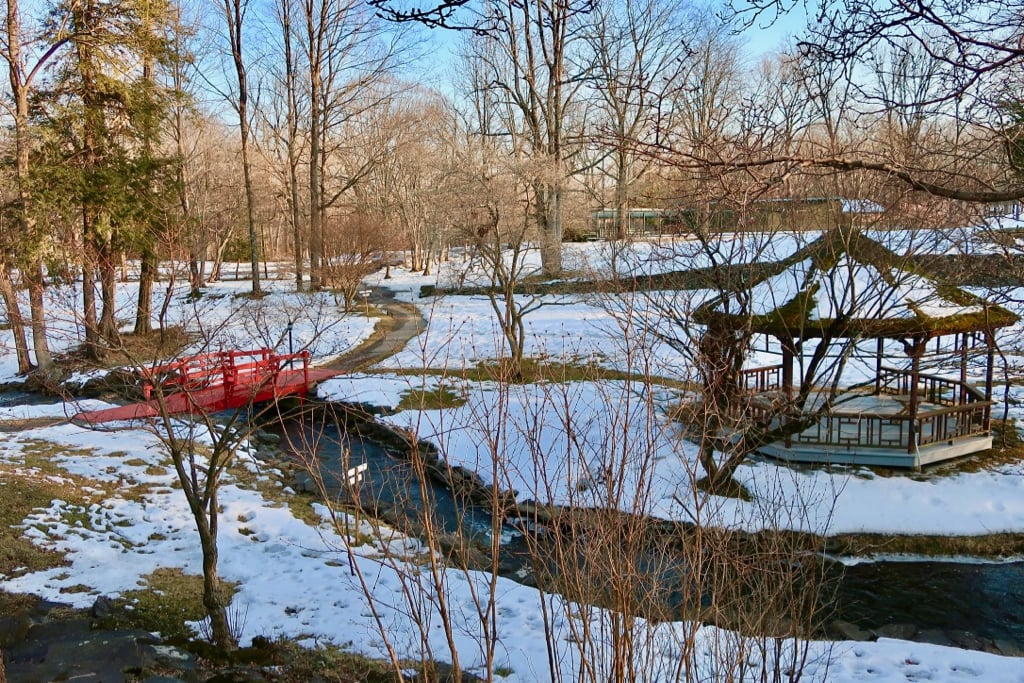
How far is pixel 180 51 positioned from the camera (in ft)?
62.2

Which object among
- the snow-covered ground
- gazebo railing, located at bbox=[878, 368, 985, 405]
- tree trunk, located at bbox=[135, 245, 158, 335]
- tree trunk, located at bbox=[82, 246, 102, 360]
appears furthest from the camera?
tree trunk, located at bbox=[135, 245, 158, 335]

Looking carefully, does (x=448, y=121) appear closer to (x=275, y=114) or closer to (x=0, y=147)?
(x=275, y=114)

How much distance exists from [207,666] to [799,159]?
516 centimetres

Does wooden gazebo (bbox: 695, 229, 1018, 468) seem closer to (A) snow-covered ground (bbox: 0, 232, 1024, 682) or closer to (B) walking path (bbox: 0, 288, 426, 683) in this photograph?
(A) snow-covered ground (bbox: 0, 232, 1024, 682)

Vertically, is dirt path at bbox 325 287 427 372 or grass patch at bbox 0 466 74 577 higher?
dirt path at bbox 325 287 427 372

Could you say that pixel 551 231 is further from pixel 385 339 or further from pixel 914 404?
pixel 914 404

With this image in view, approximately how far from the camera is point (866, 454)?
10477 millimetres

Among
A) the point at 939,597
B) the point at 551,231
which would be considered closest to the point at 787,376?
the point at 939,597

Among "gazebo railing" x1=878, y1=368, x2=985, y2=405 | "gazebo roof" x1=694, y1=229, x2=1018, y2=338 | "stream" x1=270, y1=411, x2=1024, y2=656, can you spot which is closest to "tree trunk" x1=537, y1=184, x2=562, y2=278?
"gazebo railing" x1=878, y1=368, x2=985, y2=405

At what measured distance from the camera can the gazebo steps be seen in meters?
10.4

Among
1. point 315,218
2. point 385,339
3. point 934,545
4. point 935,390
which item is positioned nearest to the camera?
point 934,545

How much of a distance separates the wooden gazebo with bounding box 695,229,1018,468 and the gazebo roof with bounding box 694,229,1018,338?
16mm

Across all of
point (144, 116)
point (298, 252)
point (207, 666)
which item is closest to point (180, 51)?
point (144, 116)

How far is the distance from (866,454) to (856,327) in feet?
8.25
